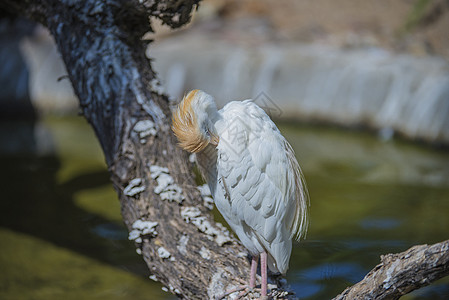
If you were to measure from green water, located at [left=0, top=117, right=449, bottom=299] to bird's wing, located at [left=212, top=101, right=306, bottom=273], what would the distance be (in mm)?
1012

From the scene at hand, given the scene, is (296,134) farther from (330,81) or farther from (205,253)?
(205,253)

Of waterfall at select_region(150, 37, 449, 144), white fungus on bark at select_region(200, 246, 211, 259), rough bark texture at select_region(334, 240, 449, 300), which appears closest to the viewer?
rough bark texture at select_region(334, 240, 449, 300)

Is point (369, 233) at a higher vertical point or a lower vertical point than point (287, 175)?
lower

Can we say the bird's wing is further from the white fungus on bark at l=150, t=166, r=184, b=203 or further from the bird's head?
the white fungus on bark at l=150, t=166, r=184, b=203

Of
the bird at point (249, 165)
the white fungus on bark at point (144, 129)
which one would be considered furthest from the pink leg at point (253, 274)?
the white fungus on bark at point (144, 129)

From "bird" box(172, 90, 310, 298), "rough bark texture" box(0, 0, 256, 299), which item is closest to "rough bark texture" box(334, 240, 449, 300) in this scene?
"bird" box(172, 90, 310, 298)

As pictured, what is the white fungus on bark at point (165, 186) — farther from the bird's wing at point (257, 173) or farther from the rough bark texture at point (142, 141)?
the bird's wing at point (257, 173)

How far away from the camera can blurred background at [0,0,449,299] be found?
10.3 feet

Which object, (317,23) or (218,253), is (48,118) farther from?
(218,253)

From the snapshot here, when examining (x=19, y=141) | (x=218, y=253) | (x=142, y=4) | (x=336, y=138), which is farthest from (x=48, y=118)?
(x=218, y=253)

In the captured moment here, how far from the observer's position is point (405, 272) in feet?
5.16

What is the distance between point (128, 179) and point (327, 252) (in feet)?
4.88

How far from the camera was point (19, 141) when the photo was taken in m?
4.98

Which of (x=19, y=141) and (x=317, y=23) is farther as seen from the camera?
(x=317, y=23)
